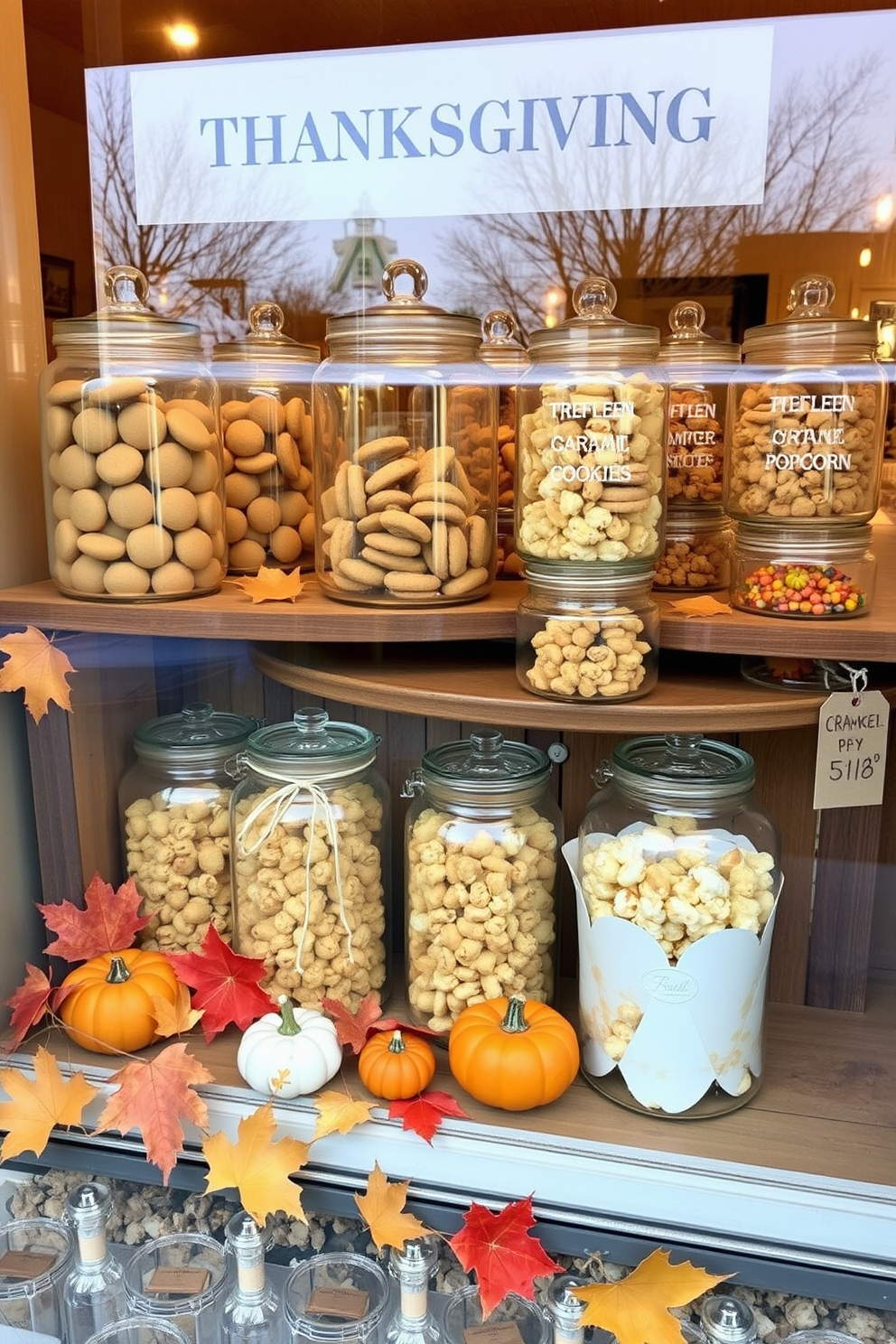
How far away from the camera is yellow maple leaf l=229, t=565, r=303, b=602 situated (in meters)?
1.08

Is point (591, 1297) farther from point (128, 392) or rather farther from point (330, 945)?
point (128, 392)

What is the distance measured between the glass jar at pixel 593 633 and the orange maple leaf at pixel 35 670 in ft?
1.68

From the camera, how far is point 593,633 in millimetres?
957

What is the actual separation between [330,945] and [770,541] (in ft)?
1.98

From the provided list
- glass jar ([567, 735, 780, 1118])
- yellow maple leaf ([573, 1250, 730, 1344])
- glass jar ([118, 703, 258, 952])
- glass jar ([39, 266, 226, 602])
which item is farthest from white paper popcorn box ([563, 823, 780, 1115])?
glass jar ([39, 266, 226, 602])

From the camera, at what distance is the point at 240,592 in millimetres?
1137

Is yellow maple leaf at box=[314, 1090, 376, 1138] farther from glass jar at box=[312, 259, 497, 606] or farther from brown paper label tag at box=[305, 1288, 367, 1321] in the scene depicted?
glass jar at box=[312, 259, 497, 606]

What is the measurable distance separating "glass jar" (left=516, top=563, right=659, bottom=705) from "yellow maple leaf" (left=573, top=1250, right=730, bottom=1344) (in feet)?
1.67

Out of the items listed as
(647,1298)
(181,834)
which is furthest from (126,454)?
(647,1298)

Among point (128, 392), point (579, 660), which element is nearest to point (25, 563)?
point (128, 392)

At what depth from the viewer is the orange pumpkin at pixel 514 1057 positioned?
971 mm

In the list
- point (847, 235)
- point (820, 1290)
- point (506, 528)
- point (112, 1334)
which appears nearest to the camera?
point (820, 1290)

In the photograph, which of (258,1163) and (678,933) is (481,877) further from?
(258,1163)

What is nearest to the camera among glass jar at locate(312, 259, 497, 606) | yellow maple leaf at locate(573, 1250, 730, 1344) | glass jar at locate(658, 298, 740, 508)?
yellow maple leaf at locate(573, 1250, 730, 1344)
